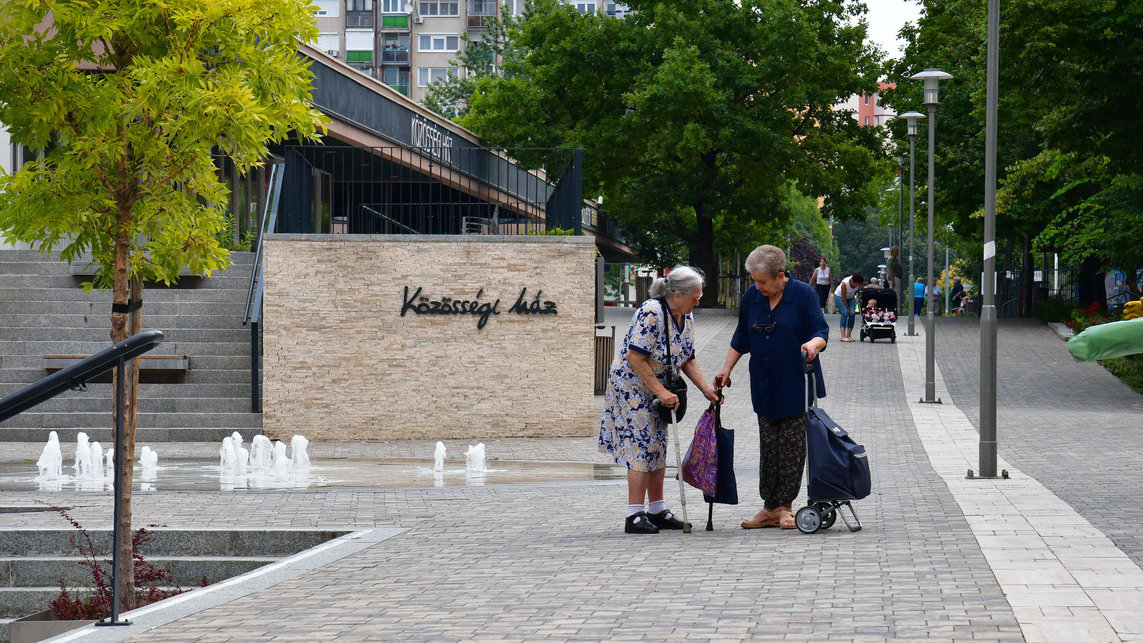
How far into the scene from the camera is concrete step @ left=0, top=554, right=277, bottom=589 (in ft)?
28.8

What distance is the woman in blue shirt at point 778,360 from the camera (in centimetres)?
889

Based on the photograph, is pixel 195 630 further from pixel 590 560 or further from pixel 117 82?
pixel 117 82

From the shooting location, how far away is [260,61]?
8953 mm

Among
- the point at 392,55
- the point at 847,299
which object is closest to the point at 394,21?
the point at 392,55

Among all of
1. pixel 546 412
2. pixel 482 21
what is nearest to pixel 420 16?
pixel 482 21

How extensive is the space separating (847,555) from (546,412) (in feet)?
32.8

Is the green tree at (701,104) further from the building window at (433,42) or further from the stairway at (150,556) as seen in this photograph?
the building window at (433,42)

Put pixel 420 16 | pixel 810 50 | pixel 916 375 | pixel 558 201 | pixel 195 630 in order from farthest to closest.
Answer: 1. pixel 420 16
2. pixel 810 50
3. pixel 916 375
4. pixel 558 201
5. pixel 195 630

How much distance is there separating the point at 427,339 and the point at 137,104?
9240 millimetres

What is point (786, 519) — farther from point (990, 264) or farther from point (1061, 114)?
point (1061, 114)

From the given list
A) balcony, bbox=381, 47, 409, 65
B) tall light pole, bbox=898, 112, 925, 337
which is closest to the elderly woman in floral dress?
tall light pole, bbox=898, 112, 925, 337

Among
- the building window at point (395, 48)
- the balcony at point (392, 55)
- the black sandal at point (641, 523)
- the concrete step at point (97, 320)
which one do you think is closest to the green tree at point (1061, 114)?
the concrete step at point (97, 320)

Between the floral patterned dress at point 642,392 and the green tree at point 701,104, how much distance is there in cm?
3092

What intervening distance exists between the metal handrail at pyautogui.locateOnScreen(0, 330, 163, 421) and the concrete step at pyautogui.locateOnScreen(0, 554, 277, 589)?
2.78m
